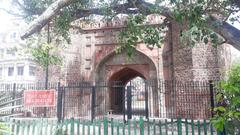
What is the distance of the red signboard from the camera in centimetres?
790

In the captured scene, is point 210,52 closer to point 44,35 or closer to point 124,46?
point 124,46

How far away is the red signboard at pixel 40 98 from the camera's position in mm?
7898

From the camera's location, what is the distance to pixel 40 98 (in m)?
8.00

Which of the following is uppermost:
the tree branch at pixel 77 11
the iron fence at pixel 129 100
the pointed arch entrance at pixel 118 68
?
the tree branch at pixel 77 11

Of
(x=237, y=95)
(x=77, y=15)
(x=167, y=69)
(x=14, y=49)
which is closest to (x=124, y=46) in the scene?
(x=77, y=15)

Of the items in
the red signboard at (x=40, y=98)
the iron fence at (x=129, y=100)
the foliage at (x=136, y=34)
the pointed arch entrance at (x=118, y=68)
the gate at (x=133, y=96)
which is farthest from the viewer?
the pointed arch entrance at (x=118, y=68)

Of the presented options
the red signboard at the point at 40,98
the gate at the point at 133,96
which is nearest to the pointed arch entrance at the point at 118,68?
the gate at the point at 133,96

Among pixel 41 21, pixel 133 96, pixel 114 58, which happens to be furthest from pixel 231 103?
pixel 114 58

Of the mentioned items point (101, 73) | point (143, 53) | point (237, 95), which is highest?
point (143, 53)

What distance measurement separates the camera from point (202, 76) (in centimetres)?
1257

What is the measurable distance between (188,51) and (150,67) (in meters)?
3.19

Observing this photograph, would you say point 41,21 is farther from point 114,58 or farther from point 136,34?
point 114,58

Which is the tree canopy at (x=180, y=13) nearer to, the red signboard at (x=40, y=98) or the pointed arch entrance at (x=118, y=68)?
the red signboard at (x=40, y=98)

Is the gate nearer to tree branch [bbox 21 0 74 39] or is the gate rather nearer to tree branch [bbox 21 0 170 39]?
tree branch [bbox 21 0 170 39]
